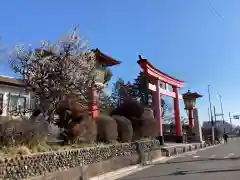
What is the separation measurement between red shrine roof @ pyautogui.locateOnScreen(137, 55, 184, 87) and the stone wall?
10143mm

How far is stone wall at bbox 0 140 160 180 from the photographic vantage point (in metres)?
8.88

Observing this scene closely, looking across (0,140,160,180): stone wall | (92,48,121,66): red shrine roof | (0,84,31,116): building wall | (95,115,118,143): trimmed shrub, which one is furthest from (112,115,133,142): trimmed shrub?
(0,84,31,116): building wall

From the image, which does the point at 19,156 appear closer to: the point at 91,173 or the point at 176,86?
the point at 91,173

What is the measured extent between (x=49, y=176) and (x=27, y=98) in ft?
60.6

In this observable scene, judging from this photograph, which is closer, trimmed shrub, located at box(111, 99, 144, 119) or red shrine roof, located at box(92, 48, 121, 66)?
red shrine roof, located at box(92, 48, 121, 66)

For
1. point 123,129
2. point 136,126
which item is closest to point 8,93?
point 136,126

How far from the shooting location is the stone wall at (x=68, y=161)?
888cm

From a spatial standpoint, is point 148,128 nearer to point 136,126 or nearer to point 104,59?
point 136,126

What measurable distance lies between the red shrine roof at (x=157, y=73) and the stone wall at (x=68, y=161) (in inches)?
399

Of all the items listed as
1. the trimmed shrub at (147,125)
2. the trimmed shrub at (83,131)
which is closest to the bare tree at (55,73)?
the trimmed shrub at (83,131)

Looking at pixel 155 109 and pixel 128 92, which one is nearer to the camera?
pixel 155 109

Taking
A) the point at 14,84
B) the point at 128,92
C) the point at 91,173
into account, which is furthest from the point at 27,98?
the point at 128,92

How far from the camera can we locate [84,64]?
15797 mm

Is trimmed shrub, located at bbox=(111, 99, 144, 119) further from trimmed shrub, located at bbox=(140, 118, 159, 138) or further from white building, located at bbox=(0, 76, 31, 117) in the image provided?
white building, located at bbox=(0, 76, 31, 117)
